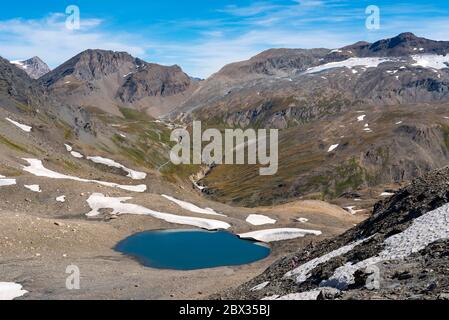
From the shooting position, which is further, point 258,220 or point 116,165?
point 116,165

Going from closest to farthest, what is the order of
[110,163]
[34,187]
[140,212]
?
[140,212] < [34,187] < [110,163]

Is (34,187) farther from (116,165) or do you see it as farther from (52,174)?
(116,165)

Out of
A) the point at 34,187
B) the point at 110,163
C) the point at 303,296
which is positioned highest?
the point at 34,187

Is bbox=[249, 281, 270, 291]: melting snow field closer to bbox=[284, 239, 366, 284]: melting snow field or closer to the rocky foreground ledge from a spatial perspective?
the rocky foreground ledge

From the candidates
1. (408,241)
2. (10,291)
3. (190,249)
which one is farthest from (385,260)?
(190,249)
